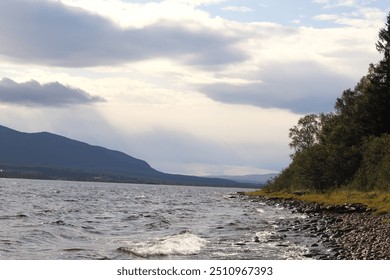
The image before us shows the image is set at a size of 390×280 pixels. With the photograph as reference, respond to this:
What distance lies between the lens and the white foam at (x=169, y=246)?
27844 mm

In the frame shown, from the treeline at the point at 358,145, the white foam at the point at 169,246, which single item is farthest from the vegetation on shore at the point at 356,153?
the white foam at the point at 169,246

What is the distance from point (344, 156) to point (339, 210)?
1079 inches

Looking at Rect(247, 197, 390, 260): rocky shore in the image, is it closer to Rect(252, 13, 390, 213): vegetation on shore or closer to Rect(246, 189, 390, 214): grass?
Rect(246, 189, 390, 214): grass

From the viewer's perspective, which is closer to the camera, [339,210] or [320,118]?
[339,210]

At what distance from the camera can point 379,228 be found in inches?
1309

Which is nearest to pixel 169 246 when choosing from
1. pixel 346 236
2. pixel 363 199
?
pixel 346 236

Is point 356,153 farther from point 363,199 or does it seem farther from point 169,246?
point 169,246

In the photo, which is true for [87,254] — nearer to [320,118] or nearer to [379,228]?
[379,228]

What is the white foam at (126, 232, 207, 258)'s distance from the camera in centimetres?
2784

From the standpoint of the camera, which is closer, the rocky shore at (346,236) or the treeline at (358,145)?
the rocky shore at (346,236)

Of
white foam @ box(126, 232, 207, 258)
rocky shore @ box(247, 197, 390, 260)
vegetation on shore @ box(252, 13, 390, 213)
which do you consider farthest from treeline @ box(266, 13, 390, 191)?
white foam @ box(126, 232, 207, 258)

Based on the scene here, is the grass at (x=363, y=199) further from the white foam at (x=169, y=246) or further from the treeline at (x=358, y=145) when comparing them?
the white foam at (x=169, y=246)

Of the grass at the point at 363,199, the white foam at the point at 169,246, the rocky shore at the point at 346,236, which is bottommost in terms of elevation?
the white foam at the point at 169,246

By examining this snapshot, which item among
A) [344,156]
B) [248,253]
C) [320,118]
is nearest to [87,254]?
[248,253]
